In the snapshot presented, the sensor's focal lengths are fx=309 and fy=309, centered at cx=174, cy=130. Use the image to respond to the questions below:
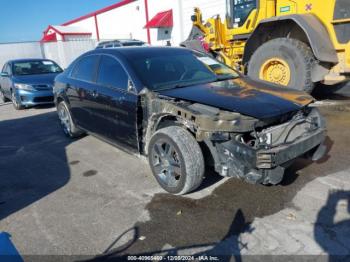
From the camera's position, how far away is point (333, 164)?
158 inches

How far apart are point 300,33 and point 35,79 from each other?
7.47 m

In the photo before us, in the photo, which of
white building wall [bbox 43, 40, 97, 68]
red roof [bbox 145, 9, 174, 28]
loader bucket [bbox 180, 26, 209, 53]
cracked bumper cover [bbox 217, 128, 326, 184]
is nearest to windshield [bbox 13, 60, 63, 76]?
loader bucket [bbox 180, 26, 209, 53]

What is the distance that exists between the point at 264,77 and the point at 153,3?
16.7 metres

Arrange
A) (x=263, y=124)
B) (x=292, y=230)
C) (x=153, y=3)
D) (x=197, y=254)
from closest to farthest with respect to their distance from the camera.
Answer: (x=197, y=254) < (x=292, y=230) < (x=263, y=124) < (x=153, y=3)

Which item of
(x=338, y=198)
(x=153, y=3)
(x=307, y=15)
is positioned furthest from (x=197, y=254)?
(x=153, y=3)

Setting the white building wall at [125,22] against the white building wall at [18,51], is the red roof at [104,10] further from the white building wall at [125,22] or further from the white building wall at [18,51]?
the white building wall at [18,51]

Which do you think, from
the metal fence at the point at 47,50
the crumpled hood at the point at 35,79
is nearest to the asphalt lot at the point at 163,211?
the crumpled hood at the point at 35,79

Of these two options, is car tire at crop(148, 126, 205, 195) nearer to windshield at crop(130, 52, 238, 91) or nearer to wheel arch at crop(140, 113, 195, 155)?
wheel arch at crop(140, 113, 195, 155)

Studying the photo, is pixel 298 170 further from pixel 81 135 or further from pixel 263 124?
pixel 81 135

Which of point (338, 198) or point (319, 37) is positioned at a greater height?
point (319, 37)

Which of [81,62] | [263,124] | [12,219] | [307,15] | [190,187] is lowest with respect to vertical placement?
[12,219]

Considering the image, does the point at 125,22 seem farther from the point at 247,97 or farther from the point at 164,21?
the point at 247,97

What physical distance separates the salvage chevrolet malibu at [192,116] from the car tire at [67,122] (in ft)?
3.01

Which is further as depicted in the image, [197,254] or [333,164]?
[333,164]
